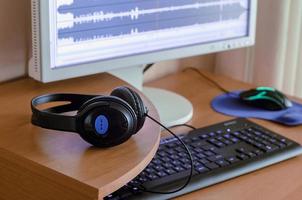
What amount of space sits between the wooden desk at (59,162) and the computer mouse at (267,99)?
0.43 m

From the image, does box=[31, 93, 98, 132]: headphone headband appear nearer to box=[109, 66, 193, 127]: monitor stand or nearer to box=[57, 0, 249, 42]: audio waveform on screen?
box=[57, 0, 249, 42]: audio waveform on screen

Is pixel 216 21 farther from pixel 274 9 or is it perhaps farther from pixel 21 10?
pixel 21 10

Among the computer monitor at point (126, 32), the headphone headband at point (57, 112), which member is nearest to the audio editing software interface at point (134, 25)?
the computer monitor at point (126, 32)

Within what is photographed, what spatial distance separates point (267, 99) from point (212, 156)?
32cm

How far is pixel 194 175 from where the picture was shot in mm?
1066

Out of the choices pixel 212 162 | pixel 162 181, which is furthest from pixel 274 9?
pixel 162 181

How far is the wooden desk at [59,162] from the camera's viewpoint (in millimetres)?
849

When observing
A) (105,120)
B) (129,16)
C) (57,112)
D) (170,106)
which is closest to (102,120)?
(105,120)

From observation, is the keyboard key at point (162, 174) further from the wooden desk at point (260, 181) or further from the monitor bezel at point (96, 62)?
the monitor bezel at point (96, 62)

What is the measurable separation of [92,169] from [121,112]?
0.30 feet

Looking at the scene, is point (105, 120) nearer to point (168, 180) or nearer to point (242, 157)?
point (168, 180)

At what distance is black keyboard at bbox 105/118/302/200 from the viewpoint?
1.02m

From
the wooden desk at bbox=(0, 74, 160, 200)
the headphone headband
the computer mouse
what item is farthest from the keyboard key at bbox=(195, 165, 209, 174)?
the computer mouse

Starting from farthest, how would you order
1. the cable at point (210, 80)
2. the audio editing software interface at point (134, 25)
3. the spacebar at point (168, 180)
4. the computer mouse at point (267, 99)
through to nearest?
the cable at point (210, 80) → the computer mouse at point (267, 99) → the audio editing software interface at point (134, 25) → the spacebar at point (168, 180)
